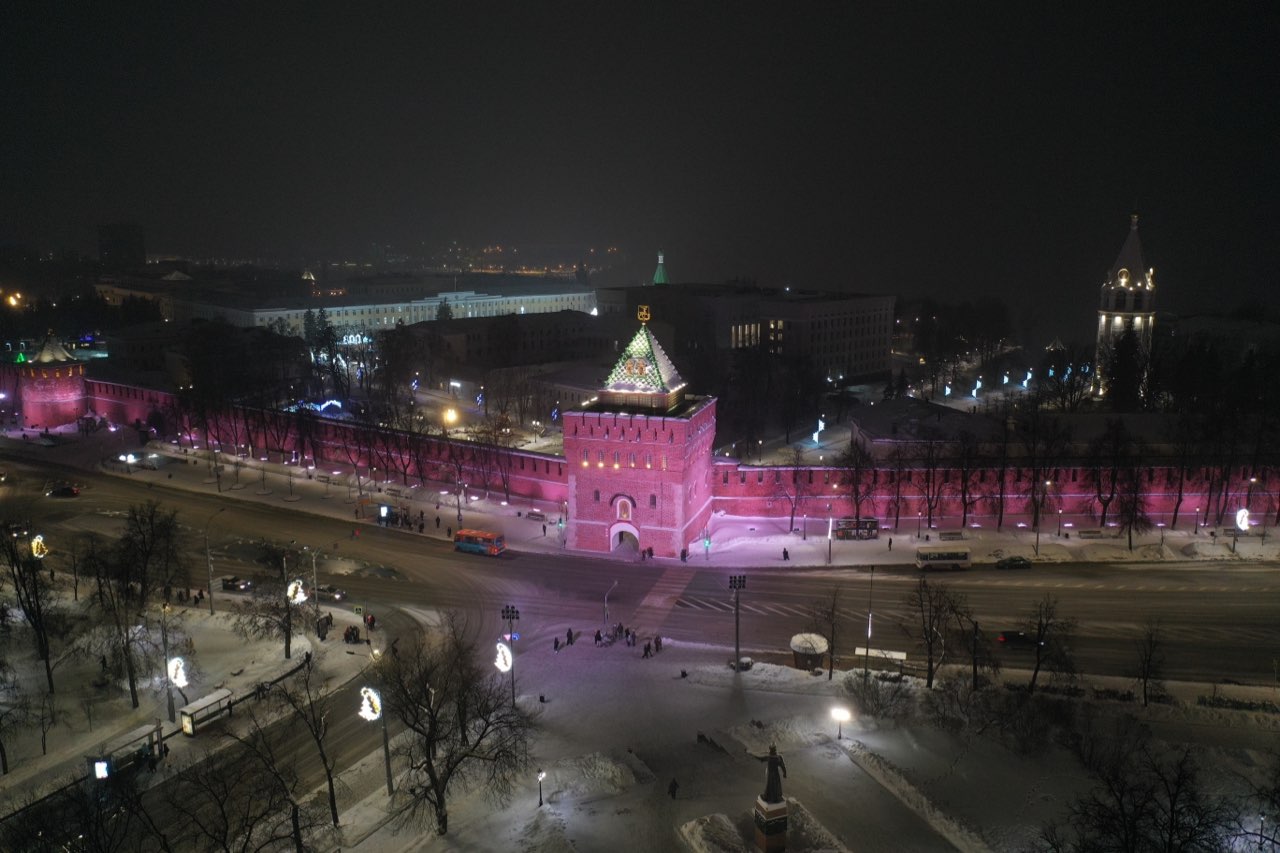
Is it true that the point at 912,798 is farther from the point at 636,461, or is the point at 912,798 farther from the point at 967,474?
the point at 967,474

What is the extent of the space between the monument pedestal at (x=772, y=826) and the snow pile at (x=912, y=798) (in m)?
4.42

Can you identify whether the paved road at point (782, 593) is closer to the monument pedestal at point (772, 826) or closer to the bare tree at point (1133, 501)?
the bare tree at point (1133, 501)

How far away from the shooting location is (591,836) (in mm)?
24391

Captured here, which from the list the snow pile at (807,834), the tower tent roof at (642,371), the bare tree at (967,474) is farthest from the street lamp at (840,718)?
the bare tree at (967,474)

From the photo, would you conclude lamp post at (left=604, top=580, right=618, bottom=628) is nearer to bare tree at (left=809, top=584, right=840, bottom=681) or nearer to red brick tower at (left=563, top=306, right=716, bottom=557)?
red brick tower at (left=563, top=306, right=716, bottom=557)

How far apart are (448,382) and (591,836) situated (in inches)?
2670

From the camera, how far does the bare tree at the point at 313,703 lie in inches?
1024

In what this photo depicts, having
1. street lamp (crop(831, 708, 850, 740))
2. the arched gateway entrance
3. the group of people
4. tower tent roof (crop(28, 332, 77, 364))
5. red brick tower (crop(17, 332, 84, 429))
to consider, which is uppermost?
tower tent roof (crop(28, 332, 77, 364))

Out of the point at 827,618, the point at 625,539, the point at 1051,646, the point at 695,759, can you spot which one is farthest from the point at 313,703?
the point at 1051,646

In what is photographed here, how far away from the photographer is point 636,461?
46.5 metres

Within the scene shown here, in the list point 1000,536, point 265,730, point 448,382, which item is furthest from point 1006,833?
point 448,382

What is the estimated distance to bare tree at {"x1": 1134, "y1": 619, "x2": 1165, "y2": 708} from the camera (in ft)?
101

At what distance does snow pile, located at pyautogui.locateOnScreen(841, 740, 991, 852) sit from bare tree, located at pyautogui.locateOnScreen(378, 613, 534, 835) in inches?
395

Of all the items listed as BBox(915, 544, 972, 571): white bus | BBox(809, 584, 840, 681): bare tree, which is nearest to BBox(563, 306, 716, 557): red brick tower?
BBox(809, 584, 840, 681): bare tree
